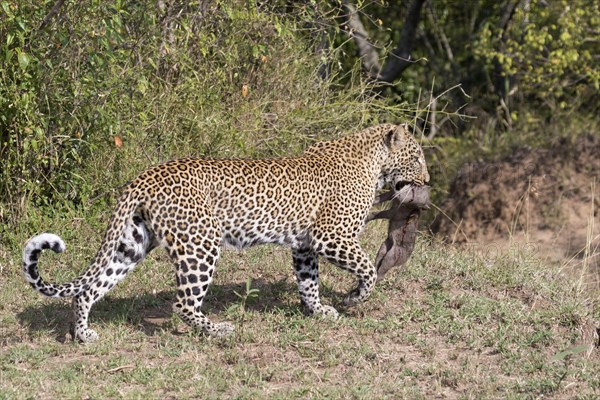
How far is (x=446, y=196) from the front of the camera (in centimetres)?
1548

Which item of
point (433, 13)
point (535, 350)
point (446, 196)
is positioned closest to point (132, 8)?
point (535, 350)

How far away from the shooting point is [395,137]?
27.9 ft

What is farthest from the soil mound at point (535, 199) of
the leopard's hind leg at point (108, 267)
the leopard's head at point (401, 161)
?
the leopard's hind leg at point (108, 267)

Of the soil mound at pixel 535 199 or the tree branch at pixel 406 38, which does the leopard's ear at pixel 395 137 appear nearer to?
the soil mound at pixel 535 199

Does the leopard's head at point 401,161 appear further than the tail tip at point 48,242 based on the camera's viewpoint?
Yes

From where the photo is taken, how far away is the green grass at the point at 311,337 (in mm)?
6668

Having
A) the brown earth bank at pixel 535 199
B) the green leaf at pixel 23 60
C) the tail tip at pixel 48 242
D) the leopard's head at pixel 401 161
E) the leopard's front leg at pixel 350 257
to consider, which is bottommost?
the brown earth bank at pixel 535 199

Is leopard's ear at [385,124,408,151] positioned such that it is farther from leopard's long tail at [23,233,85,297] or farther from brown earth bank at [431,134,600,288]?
brown earth bank at [431,134,600,288]

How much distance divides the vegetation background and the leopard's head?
0.91 meters

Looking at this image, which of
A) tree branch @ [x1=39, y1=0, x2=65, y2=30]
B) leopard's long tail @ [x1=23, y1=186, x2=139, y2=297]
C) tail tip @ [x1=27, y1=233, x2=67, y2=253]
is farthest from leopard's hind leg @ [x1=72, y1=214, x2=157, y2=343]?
tree branch @ [x1=39, y1=0, x2=65, y2=30]

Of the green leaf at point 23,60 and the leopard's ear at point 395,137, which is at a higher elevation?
the green leaf at point 23,60

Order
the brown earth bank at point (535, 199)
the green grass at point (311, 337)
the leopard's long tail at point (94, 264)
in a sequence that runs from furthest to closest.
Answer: the brown earth bank at point (535, 199)
the leopard's long tail at point (94, 264)
the green grass at point (311, 337)

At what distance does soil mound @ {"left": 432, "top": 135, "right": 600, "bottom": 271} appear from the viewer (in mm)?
13805

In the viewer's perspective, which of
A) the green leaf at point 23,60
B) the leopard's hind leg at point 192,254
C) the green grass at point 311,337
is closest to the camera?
the green grass at point 311,337
